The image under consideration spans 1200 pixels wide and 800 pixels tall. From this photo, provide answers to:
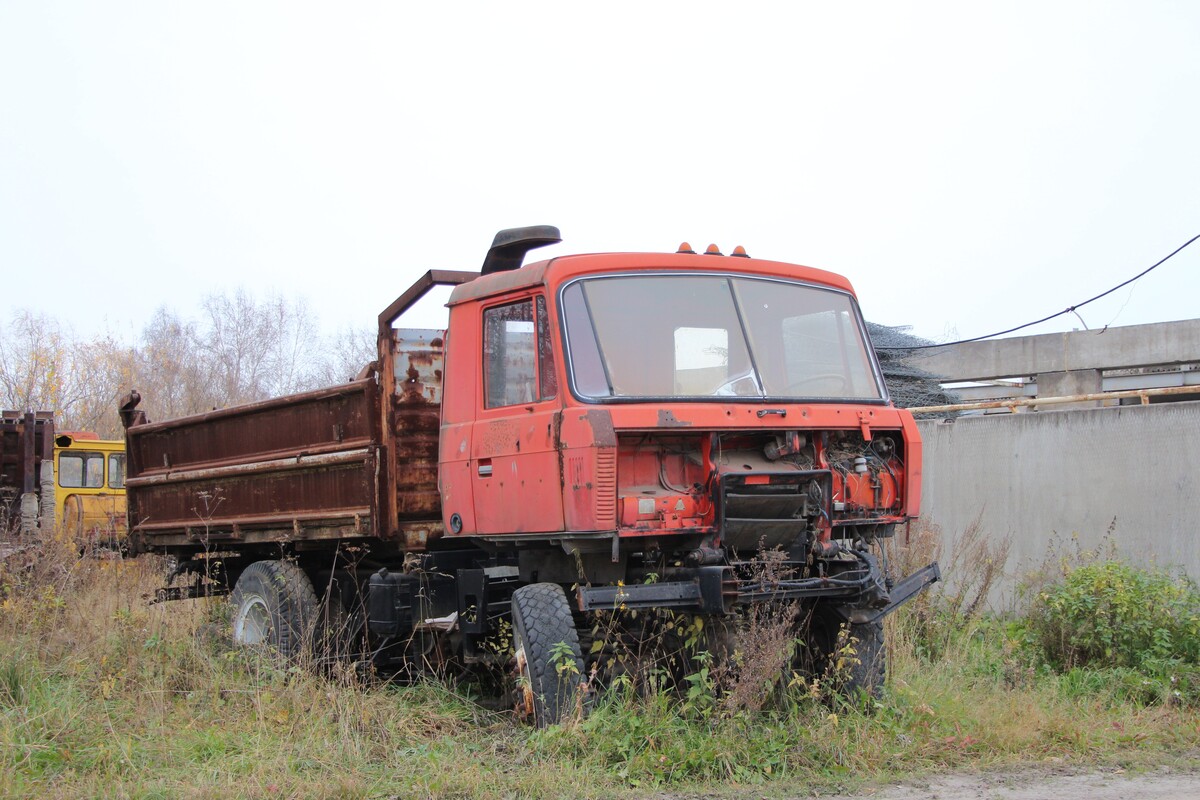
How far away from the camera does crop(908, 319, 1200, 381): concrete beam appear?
47.4 feet

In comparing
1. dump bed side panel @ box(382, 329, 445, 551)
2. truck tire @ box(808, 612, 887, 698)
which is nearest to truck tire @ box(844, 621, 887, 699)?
truck tire @ box(808, 612, 887, 698)

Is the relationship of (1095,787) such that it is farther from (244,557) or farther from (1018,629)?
(244,557)

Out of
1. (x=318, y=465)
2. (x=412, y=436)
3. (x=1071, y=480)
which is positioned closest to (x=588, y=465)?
(x=412, y=436)

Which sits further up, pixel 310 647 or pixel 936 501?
pixel 936 501

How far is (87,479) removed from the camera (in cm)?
1739

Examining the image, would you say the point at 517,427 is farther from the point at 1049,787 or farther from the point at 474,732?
the point at 1049,787

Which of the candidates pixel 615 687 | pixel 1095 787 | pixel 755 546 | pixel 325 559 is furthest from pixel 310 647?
pixel 1095 787

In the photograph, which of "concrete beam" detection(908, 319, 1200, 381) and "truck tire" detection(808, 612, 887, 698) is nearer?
"truck tire" detection(808, 612, 887, 698)

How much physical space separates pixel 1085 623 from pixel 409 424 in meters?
5.08

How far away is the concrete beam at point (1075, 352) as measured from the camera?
14453 millimetres

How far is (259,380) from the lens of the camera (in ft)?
123

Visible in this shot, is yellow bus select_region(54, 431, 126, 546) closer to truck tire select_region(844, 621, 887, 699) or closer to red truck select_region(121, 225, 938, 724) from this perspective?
red truck select_region(121, 225, 938, 724)

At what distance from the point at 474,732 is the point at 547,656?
0.85 m

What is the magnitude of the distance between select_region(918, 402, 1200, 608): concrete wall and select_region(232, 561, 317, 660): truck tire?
5.76 meters
